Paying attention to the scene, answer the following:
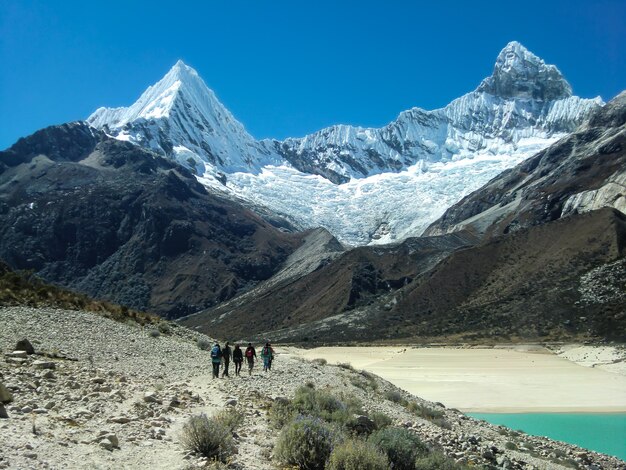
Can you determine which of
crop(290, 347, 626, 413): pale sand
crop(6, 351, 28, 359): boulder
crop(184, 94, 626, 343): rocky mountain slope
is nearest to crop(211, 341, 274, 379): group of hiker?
crop(6, 351, 28, 359): boulder

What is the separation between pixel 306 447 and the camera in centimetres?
1062

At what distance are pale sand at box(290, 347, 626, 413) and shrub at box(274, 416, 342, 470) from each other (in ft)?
96.9

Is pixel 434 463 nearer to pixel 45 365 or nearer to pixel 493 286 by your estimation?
pixel 45 365

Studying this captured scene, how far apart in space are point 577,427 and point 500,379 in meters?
20.3

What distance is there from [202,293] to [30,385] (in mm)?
175072

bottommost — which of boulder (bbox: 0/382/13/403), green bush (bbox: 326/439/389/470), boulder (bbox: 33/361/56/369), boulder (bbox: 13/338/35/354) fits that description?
green bush (bbox: 326/439/389/470)

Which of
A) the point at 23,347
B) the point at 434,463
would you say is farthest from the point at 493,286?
the point at 434,463

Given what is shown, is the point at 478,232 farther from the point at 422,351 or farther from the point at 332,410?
the point at 332,410

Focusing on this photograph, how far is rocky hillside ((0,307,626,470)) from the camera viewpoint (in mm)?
9641

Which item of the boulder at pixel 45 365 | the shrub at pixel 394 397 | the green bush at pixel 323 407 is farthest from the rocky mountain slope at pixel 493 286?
the boulder at pixel 45 365

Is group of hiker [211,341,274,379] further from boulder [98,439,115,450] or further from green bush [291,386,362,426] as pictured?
boulder [98,439,115,450]

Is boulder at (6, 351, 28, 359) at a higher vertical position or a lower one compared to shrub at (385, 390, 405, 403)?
higher

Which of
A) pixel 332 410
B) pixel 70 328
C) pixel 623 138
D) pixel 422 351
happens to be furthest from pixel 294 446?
pixel 623 138

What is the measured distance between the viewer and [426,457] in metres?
12.3
